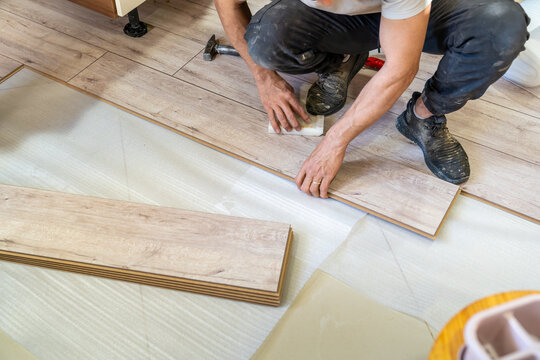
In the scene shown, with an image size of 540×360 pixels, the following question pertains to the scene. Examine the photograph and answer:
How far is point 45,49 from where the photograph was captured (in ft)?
6.56

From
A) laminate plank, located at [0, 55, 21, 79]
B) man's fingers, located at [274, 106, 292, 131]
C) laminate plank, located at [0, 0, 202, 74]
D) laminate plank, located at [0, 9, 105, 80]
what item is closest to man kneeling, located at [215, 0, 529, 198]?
man's fingers, located at [274, 106, 292, 131]

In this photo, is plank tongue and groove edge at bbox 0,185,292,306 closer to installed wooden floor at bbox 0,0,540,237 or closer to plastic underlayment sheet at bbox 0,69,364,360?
plastic underlayment sheet at bbox 0,69,364,360

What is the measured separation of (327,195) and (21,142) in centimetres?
114

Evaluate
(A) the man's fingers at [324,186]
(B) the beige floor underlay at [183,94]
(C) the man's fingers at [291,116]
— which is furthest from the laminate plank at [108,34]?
(A) the man's fingers at [324,186]

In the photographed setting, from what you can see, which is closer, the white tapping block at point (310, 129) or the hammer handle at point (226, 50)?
the white tapping block at point (310, 129)

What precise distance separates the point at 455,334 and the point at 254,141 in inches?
39.5

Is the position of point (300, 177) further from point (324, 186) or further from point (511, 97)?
point (511, 97)

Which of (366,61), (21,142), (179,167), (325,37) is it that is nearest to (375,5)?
(325,37)

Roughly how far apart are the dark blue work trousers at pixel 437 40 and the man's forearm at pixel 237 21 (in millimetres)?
66

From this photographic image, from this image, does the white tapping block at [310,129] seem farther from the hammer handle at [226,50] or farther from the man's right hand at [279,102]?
the hammer handle at [226,50]

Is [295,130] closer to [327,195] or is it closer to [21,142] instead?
[327,195]

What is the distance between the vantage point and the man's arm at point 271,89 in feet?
5.23

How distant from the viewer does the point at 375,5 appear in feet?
3.94

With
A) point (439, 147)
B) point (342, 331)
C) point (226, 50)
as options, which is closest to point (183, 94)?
point (226, 50)
